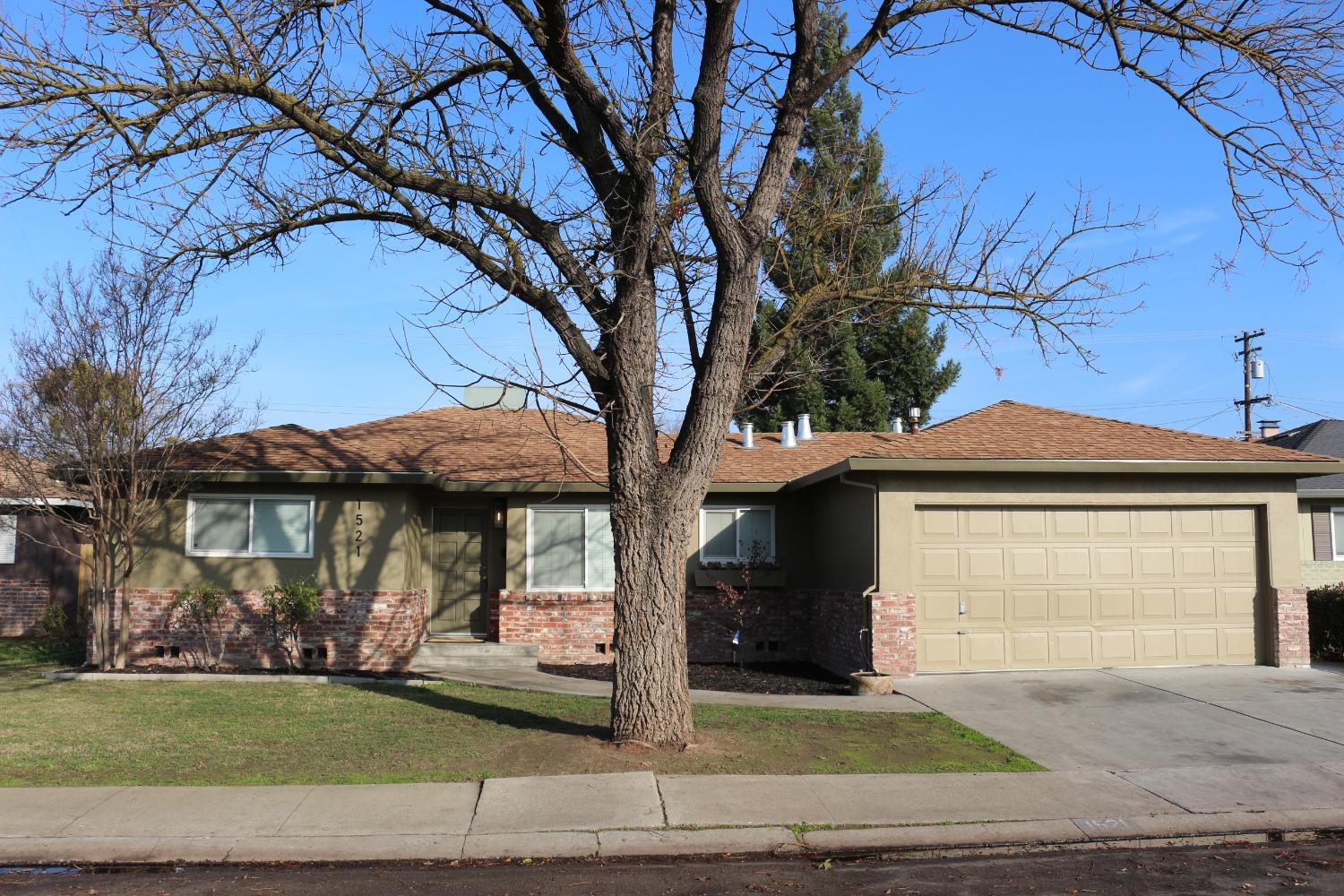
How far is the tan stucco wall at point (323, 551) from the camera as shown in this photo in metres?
15.3

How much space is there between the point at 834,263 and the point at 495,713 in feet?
20.4

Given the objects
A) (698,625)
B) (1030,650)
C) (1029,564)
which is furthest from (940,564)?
(698,625)

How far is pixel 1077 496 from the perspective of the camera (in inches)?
553

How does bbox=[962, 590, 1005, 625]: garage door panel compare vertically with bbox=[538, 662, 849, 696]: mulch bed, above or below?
above

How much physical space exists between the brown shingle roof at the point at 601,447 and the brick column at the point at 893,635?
190 centimetres

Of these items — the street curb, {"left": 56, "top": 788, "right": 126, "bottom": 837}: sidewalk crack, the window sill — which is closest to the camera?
the street curb

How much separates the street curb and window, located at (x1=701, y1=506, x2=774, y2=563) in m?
9.78

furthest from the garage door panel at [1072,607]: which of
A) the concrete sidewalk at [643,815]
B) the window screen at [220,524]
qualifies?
the window screen at [220,524]

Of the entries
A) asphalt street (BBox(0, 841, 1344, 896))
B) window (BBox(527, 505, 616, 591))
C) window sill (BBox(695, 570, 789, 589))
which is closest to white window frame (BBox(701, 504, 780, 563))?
window sill (BBox(695, 570, 789, 589))

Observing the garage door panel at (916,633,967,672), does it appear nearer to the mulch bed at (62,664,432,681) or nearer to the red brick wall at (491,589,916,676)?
the red brick wall at (491,589,916,676)

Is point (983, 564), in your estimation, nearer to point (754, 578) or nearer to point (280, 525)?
point (754, 578)

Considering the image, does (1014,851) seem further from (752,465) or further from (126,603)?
(126,603)

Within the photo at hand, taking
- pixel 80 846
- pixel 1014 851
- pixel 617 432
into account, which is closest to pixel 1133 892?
pixel 1014 851

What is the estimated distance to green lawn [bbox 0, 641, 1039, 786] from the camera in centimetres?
866
